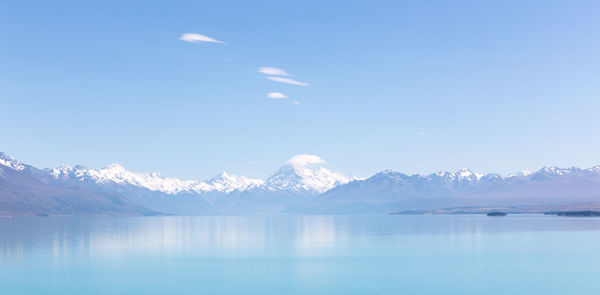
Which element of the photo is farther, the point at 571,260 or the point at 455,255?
the point at 455,255

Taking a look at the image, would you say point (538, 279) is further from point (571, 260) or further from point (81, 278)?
point (81, 278)

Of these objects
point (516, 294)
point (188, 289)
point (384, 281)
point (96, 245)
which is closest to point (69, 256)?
point (96, 245)

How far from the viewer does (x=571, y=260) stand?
8431 centimetres

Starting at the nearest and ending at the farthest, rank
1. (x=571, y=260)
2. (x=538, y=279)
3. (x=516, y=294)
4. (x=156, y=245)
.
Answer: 1. (x=516, y=294)
2. (x=538, y=279)
3. (x=571, y=260)
4. (x=156, y=245)

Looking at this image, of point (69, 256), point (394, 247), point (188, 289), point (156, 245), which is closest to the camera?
point (188, 289)

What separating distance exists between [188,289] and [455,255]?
154 ft

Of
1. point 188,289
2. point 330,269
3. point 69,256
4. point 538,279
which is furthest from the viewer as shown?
point 69,256

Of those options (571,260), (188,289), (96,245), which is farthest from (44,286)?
(571,260)

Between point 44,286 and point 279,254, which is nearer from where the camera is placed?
point 44,286

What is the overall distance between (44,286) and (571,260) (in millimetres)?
69620

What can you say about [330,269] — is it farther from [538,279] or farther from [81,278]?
[81,278]

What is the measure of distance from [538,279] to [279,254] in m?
42.7

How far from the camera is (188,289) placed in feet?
203

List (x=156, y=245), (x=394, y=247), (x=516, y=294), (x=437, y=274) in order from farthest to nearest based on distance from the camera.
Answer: (x=156, y=245), (x=394, y=247), (x=437, y=274), (x=516, y=294)
